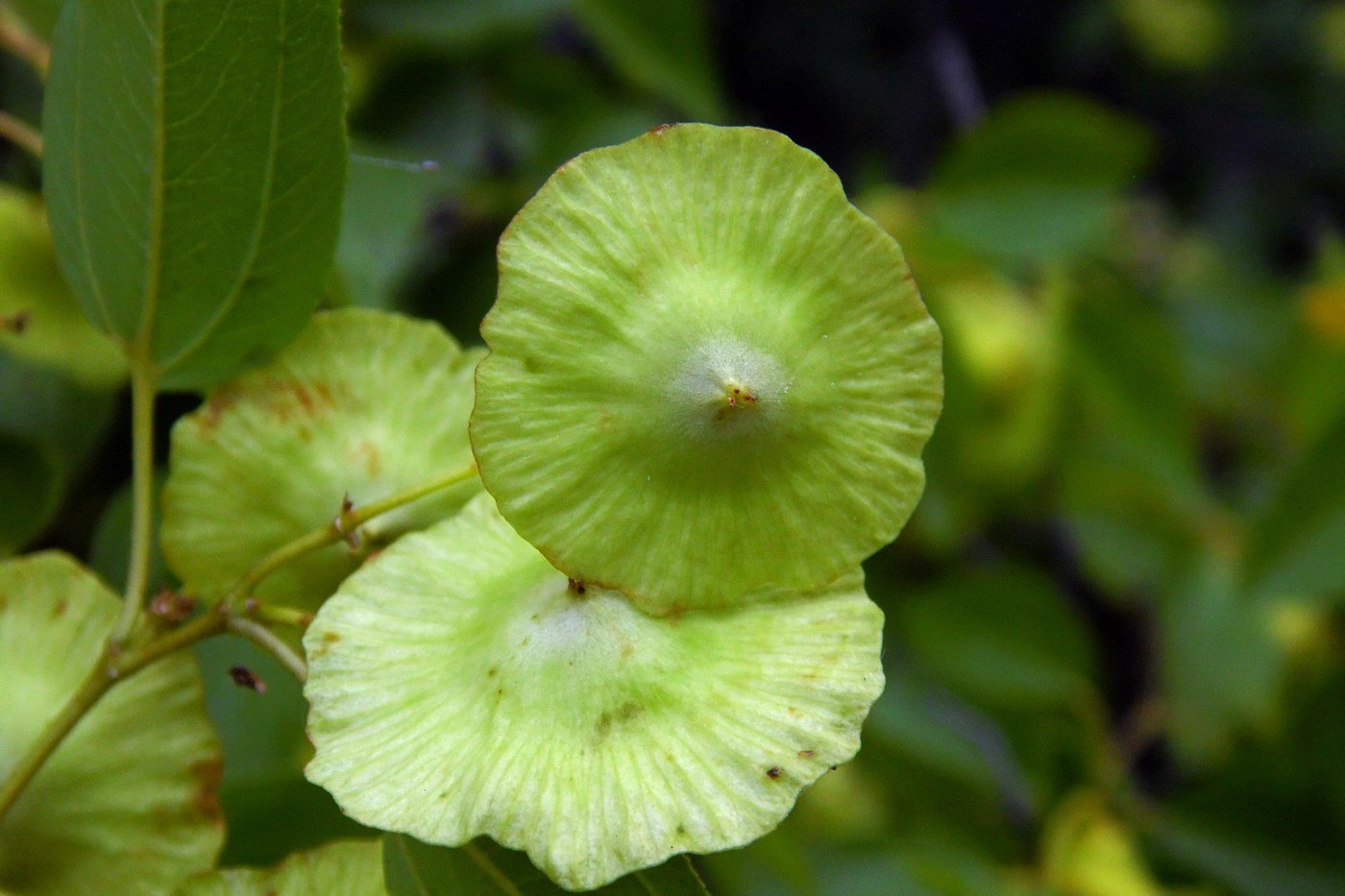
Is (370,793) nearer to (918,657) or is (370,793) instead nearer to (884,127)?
(918,657)

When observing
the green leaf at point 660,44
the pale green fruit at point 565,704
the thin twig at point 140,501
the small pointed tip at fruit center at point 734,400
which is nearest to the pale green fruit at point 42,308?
the thin twig at point 140,501

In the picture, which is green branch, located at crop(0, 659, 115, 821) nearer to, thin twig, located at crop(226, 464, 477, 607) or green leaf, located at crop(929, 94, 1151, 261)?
thin twig, located at crop(226, 464, 477, 607)

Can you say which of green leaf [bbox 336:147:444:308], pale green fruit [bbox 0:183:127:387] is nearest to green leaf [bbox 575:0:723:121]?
green leaf [bbox 336:147:444:308]

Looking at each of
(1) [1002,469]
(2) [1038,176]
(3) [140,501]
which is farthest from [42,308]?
(2) [1038,176]

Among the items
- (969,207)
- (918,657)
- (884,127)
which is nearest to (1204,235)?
(884,127)

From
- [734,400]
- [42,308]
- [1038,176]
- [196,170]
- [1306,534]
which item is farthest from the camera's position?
[1038,176]

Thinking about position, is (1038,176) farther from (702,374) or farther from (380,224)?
(702,374)
